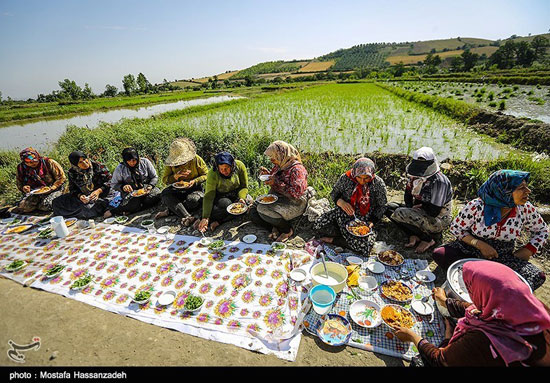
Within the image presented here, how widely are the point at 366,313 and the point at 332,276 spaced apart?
442mm

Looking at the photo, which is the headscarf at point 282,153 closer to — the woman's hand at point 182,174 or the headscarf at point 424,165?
the headscarf at point 424,165

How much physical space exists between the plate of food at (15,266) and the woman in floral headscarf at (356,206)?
3829 millimetres

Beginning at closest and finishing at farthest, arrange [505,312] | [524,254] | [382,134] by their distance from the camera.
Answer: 1. [505,312]
2. [524,254]
3. [382,134]

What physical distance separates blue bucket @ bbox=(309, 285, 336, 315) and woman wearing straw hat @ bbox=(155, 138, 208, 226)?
2.36 meters

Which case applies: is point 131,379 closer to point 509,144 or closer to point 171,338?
point 171,338

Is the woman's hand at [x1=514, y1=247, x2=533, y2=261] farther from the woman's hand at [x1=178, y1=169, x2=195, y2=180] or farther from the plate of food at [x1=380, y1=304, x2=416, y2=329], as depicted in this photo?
the woman's hand at [x1=178, y1=169, x2=195, y2=180]

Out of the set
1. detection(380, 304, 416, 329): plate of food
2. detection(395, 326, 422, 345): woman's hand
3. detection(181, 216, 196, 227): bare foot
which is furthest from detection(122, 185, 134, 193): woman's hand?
detection(395, 326, 422, 345): woman's hand

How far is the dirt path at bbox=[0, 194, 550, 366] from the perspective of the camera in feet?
6.33

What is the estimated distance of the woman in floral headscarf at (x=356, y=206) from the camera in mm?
2963

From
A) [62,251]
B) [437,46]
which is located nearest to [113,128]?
[62,251]

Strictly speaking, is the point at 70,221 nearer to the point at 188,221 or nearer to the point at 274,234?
the point at 188,221

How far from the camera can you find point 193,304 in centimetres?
232

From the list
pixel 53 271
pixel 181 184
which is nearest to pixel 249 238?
pixel 181 184

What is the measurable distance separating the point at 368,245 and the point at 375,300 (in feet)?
2.36
